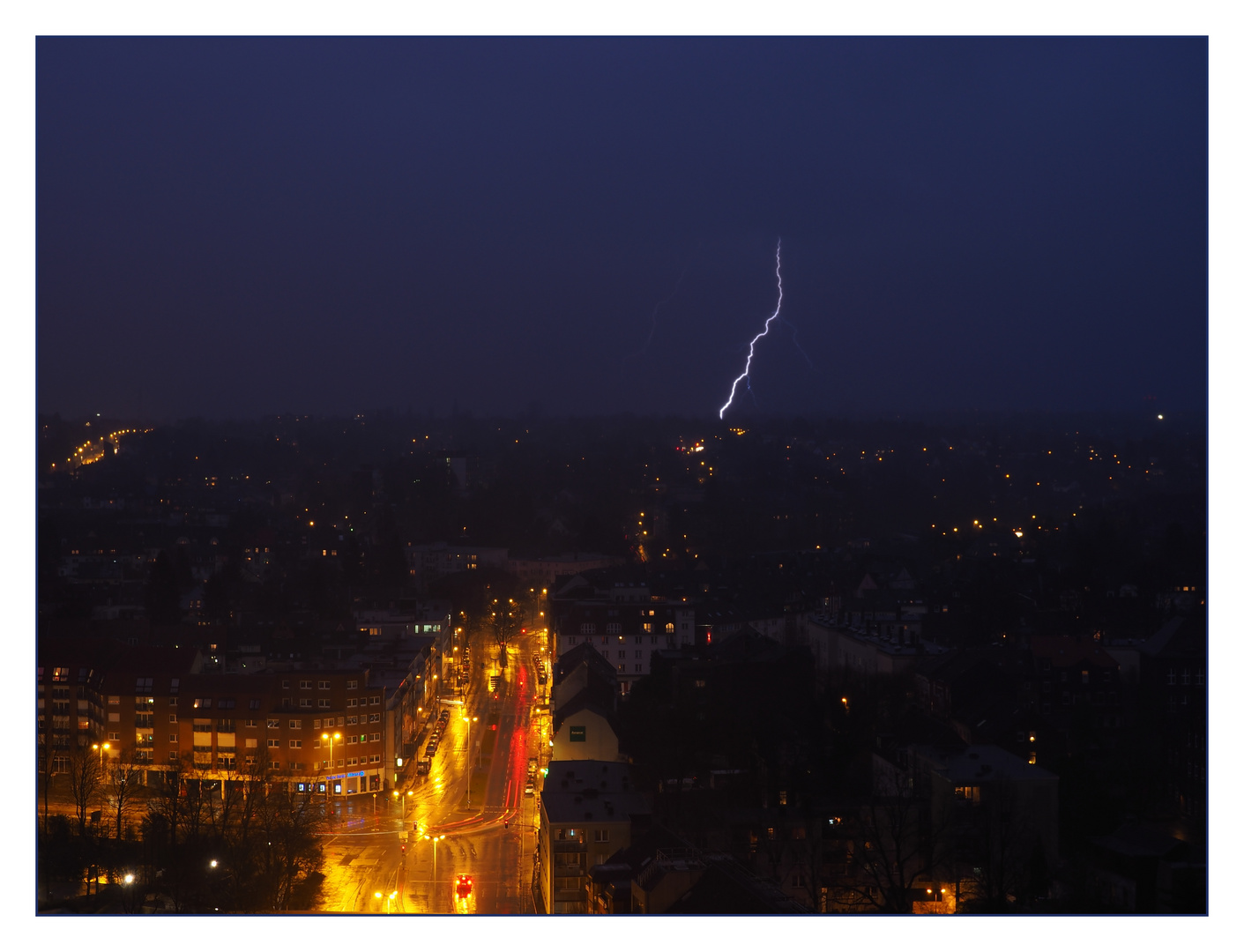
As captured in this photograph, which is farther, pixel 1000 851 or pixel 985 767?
pixel 985 767

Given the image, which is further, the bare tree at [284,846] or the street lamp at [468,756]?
the street lamp at [468,756]

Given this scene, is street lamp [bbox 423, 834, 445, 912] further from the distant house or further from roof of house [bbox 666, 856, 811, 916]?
roof of house [bbox 666, 856, 811, 916]

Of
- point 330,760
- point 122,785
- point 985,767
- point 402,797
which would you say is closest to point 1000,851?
point 985,767

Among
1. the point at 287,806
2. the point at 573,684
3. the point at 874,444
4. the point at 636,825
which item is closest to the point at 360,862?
the point at 287,806

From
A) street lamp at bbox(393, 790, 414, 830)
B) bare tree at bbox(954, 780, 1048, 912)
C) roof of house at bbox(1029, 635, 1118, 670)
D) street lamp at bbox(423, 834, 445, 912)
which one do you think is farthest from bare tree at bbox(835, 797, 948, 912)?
roof of house at bbox(1029, 635, 1118, 670)

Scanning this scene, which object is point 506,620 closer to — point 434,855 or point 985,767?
point 434,855

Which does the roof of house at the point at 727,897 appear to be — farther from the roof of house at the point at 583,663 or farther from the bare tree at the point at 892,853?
the roof of house at the point at 583,663

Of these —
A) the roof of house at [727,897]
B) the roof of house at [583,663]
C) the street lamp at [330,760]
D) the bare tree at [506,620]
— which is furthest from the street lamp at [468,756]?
the roof of house at [727,897]
